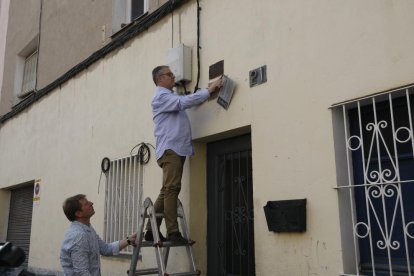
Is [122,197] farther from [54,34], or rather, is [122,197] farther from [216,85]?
[54,34]

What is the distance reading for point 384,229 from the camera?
370 cm

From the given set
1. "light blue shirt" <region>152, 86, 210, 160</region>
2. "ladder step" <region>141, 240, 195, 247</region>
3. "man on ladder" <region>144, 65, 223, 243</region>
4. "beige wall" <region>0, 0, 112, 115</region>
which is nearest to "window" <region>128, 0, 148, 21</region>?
"beige wall" <region>0, 0, 112, 115</region>

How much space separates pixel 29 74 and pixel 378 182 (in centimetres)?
937

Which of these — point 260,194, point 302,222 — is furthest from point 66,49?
point 302,222

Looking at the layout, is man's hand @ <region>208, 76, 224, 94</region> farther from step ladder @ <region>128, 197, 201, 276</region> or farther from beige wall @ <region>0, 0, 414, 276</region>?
step ladder @ <region>128, 197, 201, 276</region>

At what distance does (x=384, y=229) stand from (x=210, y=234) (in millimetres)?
2030

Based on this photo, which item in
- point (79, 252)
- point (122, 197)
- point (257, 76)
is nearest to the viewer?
point (79, 252)

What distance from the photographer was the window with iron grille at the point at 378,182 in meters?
3.58

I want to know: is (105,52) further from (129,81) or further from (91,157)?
(91,157)

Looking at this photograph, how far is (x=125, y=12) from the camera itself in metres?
7.78

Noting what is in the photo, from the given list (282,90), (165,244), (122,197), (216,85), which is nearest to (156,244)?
(165,244)

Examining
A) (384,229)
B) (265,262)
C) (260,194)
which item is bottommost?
(265,262)

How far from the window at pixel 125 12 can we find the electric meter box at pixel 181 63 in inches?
88.9

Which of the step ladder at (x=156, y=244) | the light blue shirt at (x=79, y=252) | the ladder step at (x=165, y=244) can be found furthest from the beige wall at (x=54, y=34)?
the light blue shirt at (x=79, y=252)
